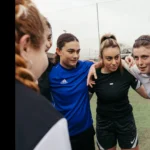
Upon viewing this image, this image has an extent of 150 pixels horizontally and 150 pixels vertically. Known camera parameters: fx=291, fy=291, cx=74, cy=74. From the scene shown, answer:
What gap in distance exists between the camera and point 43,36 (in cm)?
97

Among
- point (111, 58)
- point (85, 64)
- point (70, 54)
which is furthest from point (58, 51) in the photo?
point (111, 58)

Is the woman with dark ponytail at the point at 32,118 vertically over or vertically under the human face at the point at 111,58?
under

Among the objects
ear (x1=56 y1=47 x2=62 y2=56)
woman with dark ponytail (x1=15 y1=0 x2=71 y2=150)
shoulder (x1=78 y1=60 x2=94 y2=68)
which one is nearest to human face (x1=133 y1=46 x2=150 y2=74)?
shoulder (x1=78 y1=60 x2=94 y2=68)

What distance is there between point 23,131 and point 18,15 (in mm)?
386

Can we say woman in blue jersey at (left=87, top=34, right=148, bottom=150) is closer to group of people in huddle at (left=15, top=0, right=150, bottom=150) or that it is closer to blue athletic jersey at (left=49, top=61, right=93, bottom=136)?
group of people in huddle at (left=15, top=0, right=150, bottom=150)

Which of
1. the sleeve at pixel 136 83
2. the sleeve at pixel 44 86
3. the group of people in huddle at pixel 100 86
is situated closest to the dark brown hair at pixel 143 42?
the group of people in huddle at pixel 100 86

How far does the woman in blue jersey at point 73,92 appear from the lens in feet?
8.79

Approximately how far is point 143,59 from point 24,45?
1.82 meters

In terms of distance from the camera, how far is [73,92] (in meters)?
2.67

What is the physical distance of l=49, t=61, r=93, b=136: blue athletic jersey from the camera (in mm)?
2676

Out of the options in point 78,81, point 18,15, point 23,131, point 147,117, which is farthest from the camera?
point 147,117

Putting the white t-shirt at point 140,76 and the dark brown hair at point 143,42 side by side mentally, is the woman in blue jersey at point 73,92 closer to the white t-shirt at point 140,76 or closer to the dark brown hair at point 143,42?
the white t-shirt at point 140,76
